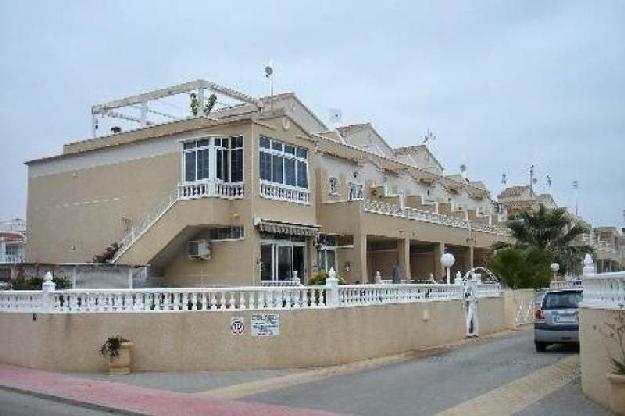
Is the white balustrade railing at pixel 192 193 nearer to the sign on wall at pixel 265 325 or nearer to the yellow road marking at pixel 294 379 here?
the yellow road marking at pixel 294 379

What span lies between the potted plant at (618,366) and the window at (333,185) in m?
23.3

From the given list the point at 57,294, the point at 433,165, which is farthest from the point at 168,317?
the point at 433,165

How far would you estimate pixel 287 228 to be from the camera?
88.8ft

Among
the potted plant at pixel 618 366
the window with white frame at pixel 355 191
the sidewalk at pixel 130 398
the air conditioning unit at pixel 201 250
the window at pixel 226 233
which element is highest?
the window with white frame at pixel 355 191

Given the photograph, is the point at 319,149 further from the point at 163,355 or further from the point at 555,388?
the point at 555,388

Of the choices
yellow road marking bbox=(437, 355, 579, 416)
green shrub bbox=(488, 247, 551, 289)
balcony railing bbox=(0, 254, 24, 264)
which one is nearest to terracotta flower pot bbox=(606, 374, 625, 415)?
yellow road marking bbox=(437, 355, 579, 416)

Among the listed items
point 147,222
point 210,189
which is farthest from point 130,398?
point 147,222

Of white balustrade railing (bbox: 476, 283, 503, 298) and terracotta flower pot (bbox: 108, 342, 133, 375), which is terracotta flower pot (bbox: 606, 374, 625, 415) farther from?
white balustrade railing (bbox: 476, 283, 503, 298)

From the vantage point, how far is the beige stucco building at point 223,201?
26.0 meters

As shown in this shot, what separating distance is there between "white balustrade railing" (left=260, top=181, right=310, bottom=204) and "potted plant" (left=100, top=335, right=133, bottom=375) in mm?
11787

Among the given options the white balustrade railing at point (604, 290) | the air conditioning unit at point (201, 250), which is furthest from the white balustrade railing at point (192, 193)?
the white balustrade railing at point (604, 290)

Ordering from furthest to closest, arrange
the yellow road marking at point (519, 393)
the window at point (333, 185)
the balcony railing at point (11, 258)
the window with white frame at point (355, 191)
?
the balcony railing at point (11, 258) → the window with white frame at point (355, 191) → the window at point (333, 185) → the yellow road marking at point (519, 393)

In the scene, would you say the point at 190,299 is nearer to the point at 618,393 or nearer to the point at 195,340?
the point at 195,340

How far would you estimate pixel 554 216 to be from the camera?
3862cm
